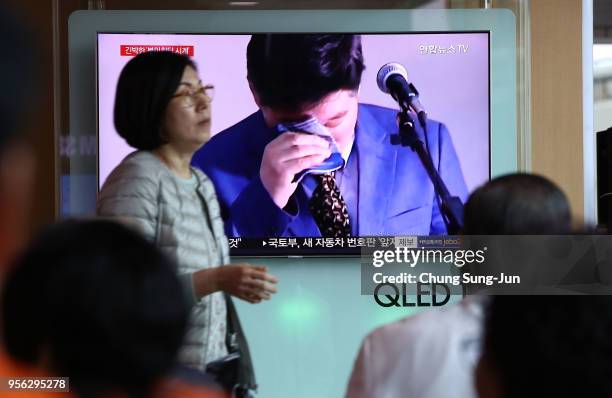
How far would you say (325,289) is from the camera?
3.82 metres

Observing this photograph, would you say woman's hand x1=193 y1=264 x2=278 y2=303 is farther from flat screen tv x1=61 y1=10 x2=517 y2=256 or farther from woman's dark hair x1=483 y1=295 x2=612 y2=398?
woman's dark hair x1=483 y1=295 x2=612 y2=398

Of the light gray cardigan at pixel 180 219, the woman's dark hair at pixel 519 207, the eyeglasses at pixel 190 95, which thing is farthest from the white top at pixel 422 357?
the eyeglasses at pixel 190 95

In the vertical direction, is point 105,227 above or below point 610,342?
above

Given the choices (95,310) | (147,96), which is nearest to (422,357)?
(95,310)

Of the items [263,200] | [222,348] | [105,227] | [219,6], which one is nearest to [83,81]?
[219,6]

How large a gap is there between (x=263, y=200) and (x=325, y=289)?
1.48 ft

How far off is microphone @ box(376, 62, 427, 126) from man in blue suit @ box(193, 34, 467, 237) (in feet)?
0.22

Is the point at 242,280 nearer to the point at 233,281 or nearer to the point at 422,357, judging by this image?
the point at 233,281

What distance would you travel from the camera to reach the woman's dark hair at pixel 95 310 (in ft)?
2.42

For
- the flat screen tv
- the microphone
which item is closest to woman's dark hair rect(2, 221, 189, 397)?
the flat screen tv

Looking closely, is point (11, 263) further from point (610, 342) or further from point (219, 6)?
point (219, 6)

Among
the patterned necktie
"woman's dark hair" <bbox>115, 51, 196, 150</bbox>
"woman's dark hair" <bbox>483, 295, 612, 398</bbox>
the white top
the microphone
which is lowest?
the white top

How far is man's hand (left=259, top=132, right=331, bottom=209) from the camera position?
372 centimetres

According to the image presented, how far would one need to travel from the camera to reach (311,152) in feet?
12.3
